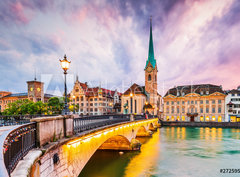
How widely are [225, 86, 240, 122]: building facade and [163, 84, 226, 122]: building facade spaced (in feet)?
5.00

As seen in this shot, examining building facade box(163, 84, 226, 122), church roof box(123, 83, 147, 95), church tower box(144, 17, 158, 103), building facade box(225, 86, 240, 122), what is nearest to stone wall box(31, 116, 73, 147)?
church roof box(123, 83, 147, 95)

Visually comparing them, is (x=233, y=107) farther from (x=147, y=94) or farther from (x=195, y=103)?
(x=147, y=94)

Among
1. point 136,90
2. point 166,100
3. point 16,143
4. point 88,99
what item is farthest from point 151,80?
point 16,143

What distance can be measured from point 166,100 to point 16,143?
6984 centimetres

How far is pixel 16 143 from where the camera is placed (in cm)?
479

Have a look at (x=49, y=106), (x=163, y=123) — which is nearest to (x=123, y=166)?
(x=49, y=106)

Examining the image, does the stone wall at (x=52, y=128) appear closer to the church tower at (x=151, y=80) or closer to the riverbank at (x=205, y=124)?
the riverbank at (x=205, y=124)

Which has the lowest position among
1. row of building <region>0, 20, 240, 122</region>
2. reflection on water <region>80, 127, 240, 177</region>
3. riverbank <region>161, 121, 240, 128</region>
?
riverbank <region>161, 121, 240, 128</region>

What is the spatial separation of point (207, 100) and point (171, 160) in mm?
50771

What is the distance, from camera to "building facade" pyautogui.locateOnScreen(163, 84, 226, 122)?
61.5 m

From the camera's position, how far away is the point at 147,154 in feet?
75.4

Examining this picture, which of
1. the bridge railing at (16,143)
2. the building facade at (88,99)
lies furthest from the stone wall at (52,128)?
the building facade at (88,99)

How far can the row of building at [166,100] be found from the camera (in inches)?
2392

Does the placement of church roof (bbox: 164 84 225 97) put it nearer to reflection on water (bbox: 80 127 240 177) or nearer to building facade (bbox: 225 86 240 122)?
building facade (bbox: 225 86 240 122)
